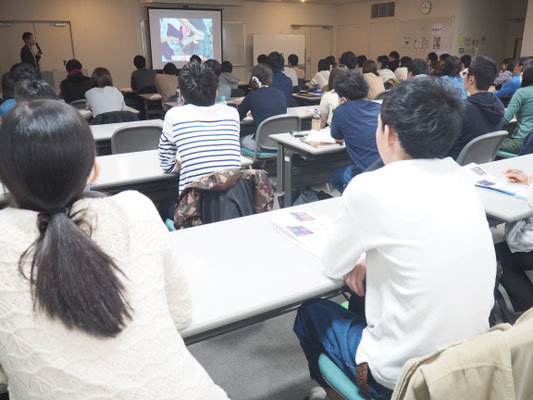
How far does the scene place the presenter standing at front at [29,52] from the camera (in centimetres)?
768

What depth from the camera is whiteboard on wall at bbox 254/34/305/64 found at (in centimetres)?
1071

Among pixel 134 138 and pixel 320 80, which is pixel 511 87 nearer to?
pixel 320 80

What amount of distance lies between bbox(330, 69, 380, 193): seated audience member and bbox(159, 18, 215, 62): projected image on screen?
25.7 ft

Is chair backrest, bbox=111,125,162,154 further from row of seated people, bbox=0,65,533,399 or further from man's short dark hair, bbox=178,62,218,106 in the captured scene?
row of seated people, bbox=0,65,533,399

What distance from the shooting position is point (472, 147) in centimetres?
281

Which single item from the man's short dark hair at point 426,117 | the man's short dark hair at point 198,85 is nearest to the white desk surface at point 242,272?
the man's short dark hair at point 426,117

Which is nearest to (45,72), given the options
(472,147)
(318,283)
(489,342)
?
(472,147)

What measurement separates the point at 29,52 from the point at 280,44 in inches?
225

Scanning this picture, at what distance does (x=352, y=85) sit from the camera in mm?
2967

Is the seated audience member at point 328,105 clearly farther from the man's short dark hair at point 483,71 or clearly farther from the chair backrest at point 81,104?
the chair backrest at point 81,104

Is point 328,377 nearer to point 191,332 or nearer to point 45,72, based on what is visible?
point 191,332

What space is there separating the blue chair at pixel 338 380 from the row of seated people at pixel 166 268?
0.02 metres

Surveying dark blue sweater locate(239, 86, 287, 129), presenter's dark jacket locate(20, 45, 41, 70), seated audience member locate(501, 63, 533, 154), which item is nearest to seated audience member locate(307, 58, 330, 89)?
dark blue sweater locate(239, 86, 287, 129)

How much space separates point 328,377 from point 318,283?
272mm
